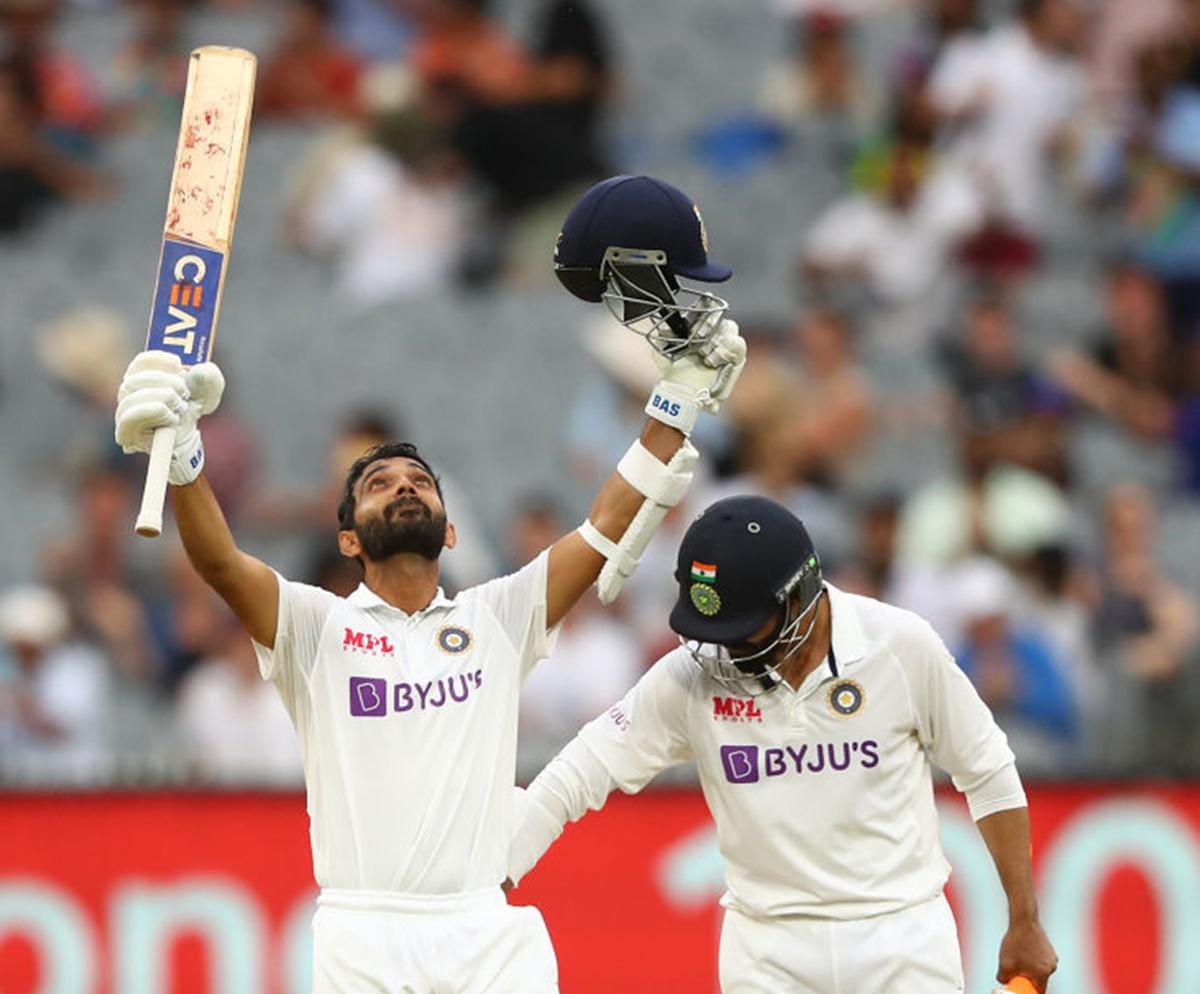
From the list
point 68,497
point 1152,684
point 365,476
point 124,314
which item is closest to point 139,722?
point 68,497

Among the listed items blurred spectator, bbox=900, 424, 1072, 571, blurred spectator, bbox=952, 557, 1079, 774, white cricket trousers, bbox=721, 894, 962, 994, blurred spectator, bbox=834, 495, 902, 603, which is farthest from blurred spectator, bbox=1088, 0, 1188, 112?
white cricket trousers, bbox=721, 894, 962, 994

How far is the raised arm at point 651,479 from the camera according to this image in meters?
6.13

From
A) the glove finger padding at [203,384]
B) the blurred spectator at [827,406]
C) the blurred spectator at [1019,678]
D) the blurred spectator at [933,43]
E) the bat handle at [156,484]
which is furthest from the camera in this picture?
the blurred spectator at [933,43]

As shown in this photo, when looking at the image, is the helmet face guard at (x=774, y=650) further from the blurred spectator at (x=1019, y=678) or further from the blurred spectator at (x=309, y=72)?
the blurred spectator at (x=309, y=72)

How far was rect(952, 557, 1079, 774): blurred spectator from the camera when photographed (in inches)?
375

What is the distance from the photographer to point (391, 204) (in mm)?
12531

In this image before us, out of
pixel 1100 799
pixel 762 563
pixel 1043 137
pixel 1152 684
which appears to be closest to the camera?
pixel 762 563

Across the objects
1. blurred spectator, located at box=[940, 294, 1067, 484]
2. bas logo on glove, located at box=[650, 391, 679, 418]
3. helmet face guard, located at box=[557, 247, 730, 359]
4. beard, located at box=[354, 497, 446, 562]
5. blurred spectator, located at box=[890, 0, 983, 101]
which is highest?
blurred spectator, located at box=[890, 0, 983, 101]

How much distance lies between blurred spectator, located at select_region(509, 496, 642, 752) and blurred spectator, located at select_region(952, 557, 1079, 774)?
128cm

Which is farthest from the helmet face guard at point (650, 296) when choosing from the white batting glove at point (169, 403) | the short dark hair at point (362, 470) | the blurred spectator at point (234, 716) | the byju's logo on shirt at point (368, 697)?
the blurred spectator at point (234, 716)

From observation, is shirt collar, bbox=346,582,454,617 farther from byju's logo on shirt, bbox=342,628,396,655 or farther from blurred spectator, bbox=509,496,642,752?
blurred spectator, bbox=509,496,642,752

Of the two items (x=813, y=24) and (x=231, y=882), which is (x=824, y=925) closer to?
(x=231, y=882)

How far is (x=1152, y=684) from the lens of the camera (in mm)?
9430

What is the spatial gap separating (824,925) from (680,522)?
15.5 feet
